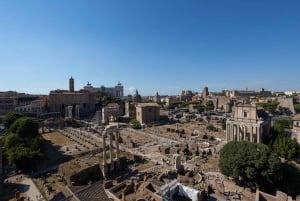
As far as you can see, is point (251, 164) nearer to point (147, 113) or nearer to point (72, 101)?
point (147, 113)

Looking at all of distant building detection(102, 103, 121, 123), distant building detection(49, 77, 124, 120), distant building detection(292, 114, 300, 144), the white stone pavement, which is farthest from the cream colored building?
distant building detection(49, 77, 124, 120)

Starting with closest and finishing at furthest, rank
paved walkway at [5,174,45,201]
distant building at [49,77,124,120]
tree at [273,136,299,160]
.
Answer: paved walkway at [5,174,45,201]
tree at [273,136,299,160]
distant building at [49,77,124,120]

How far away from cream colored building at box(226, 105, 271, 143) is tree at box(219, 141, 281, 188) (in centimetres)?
1468

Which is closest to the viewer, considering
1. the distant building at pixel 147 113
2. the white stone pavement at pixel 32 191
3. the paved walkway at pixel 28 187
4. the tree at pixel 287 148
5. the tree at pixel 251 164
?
the tree at pixel 251 164

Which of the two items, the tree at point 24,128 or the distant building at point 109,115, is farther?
the distant building at point 109,115

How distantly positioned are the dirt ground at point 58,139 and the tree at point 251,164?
3975 centimetres

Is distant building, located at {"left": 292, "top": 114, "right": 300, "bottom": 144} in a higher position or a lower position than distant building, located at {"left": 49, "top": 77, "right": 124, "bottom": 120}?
lower

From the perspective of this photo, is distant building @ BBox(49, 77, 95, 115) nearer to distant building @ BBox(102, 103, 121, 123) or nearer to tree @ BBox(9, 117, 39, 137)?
distant building @ BBox(102, 103, 121, 123)

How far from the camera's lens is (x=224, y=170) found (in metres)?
27.5

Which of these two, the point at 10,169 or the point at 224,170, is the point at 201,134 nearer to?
the point at 224,170

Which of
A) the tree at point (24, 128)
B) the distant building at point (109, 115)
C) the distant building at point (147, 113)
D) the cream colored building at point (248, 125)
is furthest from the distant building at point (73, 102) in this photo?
the cream colored building at point (248, 125)

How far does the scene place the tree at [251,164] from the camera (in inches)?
978

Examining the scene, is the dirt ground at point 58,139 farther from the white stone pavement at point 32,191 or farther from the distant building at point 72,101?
the distant building at point 72,101

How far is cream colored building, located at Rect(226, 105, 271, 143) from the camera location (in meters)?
40.7
